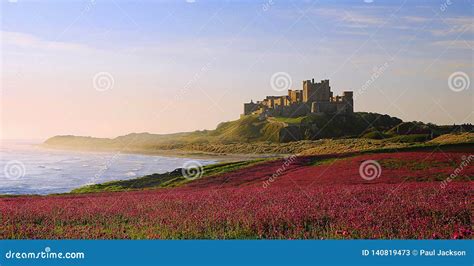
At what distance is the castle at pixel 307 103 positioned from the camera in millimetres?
13633

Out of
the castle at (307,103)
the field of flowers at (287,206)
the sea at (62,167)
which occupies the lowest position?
the field of flowers at (287,206)

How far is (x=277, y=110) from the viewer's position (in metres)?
14.1

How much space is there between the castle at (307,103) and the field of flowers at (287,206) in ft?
4.95

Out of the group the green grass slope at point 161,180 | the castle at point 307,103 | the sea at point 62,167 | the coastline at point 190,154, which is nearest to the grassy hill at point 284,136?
the coastline at point 190,154

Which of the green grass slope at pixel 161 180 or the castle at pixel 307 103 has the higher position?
the castle at pixel 307 103

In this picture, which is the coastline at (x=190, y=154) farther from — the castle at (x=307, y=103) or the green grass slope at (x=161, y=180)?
the castle at (x=307, y=103)

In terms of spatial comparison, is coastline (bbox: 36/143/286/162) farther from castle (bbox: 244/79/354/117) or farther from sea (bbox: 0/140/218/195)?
castle (bbox: 244/79/354/117)

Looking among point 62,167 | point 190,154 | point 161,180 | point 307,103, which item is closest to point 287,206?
point 307,103

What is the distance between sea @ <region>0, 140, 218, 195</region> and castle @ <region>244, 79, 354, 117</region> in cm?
A: 225

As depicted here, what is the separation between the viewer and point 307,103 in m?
13.9

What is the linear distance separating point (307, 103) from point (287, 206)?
13.7 ft

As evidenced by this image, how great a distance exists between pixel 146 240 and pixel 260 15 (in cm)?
602

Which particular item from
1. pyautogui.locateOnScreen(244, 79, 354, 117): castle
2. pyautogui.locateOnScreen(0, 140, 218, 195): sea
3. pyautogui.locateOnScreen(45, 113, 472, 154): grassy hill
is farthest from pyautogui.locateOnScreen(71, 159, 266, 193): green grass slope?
pyautogui.locateOnScreen(244, 79, 354, 117): castle

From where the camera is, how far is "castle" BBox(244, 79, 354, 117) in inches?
537
